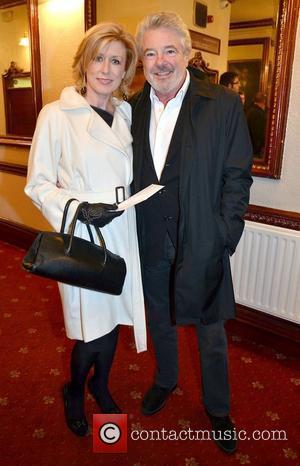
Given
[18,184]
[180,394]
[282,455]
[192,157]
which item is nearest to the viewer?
[192,157]

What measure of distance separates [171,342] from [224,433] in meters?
0.44

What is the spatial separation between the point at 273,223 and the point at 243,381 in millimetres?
888

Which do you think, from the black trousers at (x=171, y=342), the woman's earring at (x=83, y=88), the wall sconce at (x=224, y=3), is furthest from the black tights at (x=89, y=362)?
the wall sconce at (x=224, y=3)

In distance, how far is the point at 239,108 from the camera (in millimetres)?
1429

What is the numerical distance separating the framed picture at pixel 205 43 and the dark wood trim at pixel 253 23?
0.12m

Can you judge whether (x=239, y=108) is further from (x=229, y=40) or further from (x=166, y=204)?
(x=229, y=40)

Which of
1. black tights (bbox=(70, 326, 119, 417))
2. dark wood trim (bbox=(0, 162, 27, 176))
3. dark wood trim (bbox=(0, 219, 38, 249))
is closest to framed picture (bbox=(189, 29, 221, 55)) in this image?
black tights (bbox=(70, 326, 119, 417))

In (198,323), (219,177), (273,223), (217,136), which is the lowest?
(198,323)

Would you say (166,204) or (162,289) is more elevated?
(166,204)

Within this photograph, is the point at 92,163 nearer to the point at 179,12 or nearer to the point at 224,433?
the point at 224,433

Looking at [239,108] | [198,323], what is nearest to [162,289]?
[198,323]

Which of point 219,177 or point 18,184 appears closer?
point 219,177

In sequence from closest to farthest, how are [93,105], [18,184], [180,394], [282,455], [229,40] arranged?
1. [93,105]
2. [282,455]
3. [180,394]
4. [229,40]
5. [18,184]

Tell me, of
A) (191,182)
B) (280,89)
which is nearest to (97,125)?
(191,182)
